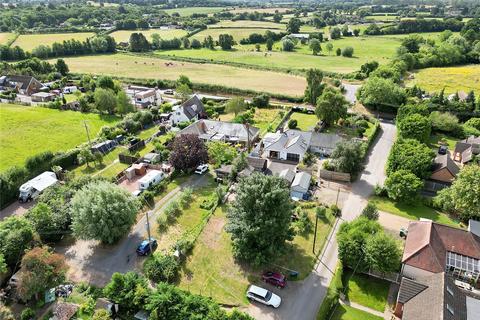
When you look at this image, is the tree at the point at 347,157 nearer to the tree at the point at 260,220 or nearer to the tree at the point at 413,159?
the tree at the point at 413,159

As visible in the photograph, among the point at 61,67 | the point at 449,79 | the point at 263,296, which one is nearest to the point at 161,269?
the point at 263,296

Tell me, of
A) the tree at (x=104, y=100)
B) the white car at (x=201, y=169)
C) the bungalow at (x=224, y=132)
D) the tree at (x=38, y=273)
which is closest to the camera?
the tree at (x=38, y=273)

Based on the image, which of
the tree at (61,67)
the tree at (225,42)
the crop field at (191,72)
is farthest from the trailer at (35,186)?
the tree at (225,42)

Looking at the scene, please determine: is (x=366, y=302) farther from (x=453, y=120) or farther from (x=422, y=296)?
(x=453, y=120)

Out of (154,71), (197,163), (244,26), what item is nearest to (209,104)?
(197,163)

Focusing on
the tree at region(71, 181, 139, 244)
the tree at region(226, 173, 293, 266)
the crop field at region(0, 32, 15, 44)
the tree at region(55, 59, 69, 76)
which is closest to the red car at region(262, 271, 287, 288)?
the tree at region(226, 173, 293, 266)

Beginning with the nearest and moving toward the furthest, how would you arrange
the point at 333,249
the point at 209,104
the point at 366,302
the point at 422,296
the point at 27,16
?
the point at 422,296, the point at 366,302, the point at 333,249, the point at 209,104, the point at 27,16

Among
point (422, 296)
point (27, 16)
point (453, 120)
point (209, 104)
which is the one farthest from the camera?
point (27, 16)
